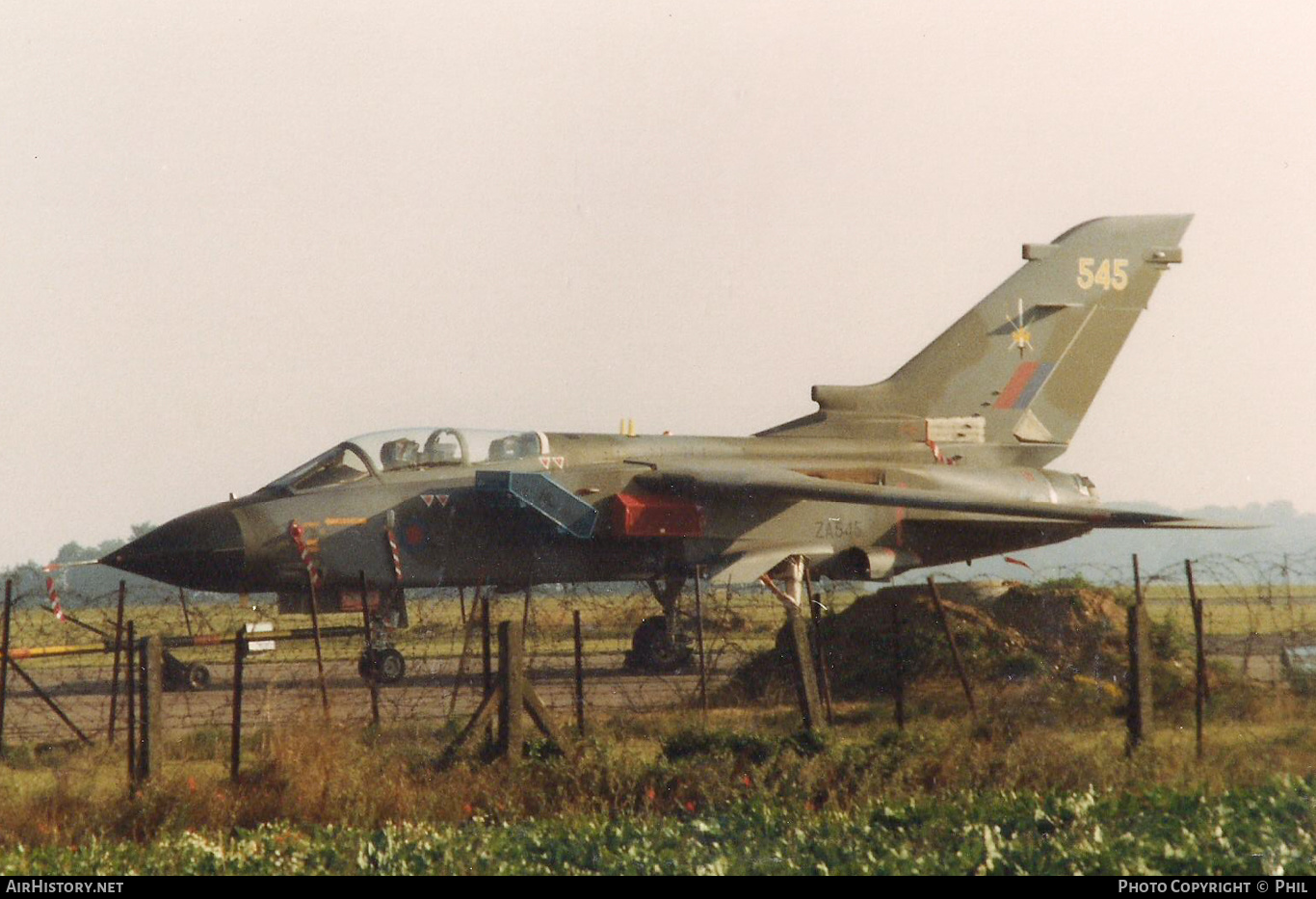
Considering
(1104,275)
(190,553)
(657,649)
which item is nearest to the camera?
(190,553)

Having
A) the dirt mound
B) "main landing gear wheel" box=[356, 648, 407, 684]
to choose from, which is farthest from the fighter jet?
the dirt mound

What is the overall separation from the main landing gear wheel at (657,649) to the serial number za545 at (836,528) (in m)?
2.65

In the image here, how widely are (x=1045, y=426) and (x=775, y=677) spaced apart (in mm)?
9236

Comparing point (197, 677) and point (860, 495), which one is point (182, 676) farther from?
point (860, 495)

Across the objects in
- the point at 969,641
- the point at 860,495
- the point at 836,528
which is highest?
the point at 860,495

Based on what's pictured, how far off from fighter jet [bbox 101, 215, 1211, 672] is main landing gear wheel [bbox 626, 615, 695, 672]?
1.8 inches

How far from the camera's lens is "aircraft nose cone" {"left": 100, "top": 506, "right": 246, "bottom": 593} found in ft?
54.3

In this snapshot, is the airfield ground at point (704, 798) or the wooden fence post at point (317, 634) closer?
the airfield ground at point (704, 798)

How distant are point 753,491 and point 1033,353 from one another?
7440 mm

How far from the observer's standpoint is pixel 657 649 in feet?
66.7

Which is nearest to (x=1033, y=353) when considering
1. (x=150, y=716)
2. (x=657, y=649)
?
(x=657, y=649)

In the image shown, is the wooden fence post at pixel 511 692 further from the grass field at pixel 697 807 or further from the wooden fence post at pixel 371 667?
the wooden fence post at pixel 371 667

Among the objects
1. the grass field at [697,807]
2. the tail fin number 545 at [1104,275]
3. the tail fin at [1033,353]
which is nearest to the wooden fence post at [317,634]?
the grass field at [697,807]

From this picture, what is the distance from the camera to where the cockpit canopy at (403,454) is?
58.0 feet
